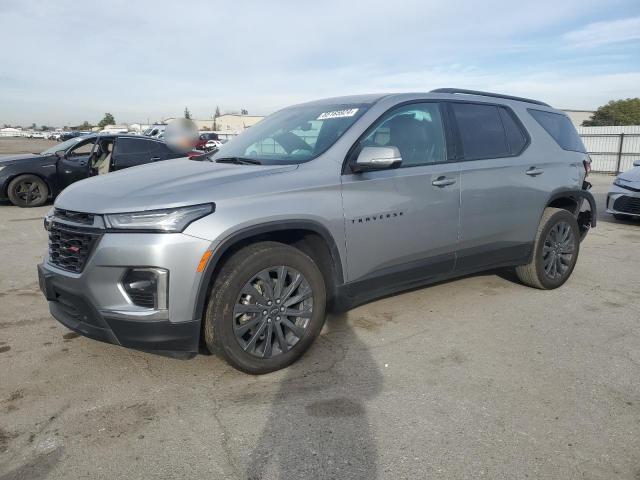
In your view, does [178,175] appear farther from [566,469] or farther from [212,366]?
[566,469]

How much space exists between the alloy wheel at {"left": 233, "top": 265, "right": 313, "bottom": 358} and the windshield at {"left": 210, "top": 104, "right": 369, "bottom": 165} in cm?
83

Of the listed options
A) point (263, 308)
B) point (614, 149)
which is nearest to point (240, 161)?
point (263, 308)

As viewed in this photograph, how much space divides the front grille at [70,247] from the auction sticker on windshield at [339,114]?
1.91m

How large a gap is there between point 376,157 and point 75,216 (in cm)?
189

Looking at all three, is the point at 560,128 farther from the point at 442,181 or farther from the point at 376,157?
the point at 376,157

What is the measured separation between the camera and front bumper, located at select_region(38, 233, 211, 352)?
2754mm

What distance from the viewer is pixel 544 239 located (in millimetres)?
4859

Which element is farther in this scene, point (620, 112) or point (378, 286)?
point (620, 112)

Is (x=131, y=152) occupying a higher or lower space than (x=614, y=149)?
higher

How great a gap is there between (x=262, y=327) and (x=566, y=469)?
5.82 ft

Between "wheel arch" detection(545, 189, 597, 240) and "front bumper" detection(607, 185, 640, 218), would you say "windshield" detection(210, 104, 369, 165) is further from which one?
"front bumper" detection(607, 185, 640, 218)

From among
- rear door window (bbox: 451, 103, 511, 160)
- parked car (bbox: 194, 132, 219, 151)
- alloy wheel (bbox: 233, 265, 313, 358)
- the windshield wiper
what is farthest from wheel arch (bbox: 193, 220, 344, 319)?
parked car (bbox: 194, 132, 219, 151)

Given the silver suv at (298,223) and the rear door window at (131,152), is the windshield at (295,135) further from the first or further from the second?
the rear door window at (131,152)

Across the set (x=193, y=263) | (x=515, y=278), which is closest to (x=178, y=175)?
(x=193, y=263)
